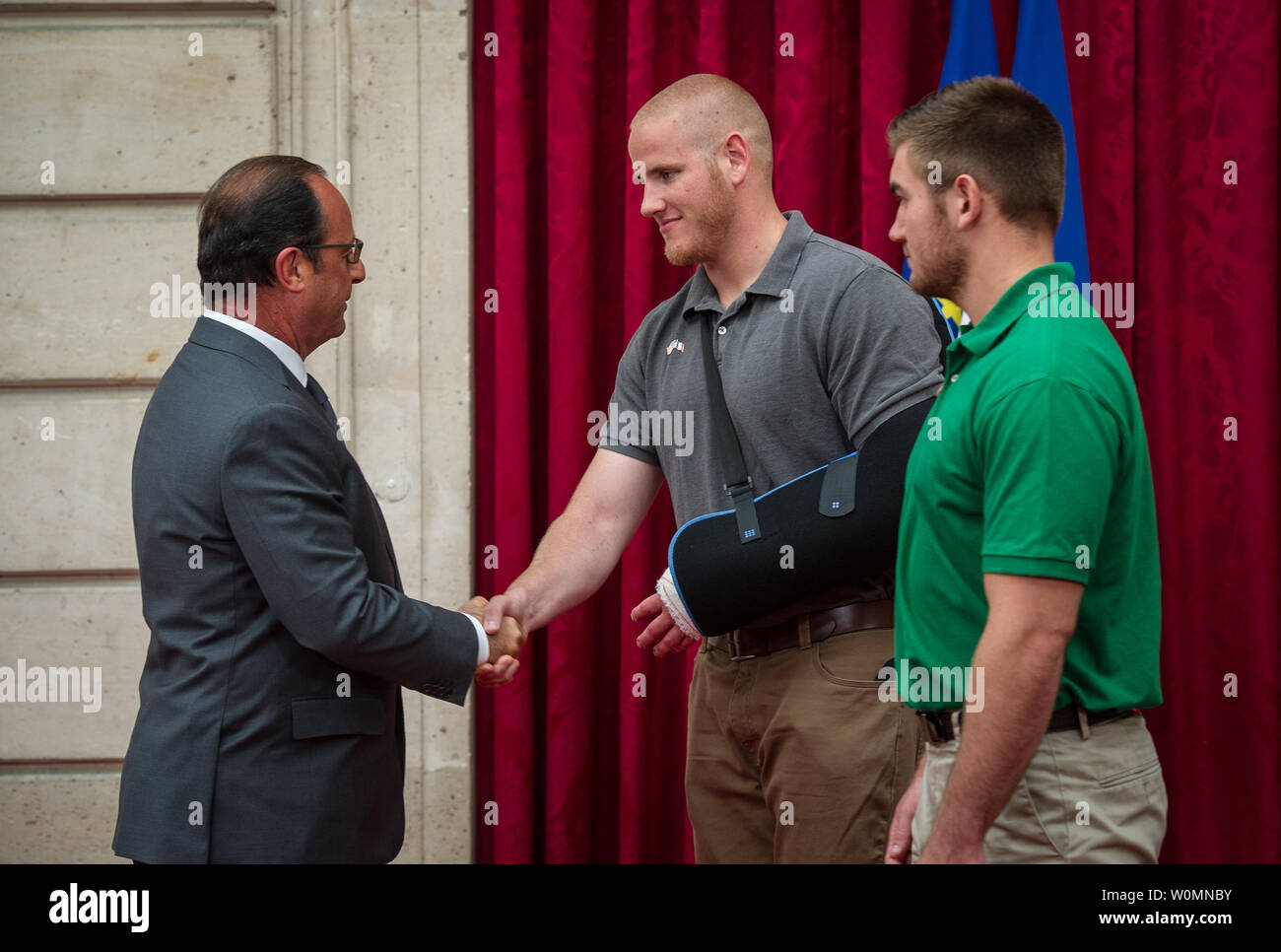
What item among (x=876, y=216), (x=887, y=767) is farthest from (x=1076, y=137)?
(x=887, y=767)

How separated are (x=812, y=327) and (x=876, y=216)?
120 cm

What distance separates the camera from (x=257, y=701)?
187 centimetres

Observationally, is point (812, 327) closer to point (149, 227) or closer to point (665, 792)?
point (665, 792)

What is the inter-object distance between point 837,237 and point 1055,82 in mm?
677

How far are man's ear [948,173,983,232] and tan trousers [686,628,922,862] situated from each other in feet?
2.69

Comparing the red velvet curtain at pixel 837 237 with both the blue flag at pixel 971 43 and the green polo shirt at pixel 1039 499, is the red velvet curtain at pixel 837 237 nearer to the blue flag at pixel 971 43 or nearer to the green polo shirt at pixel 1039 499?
the blue flag at pixel 971 43

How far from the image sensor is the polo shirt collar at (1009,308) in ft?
4.88

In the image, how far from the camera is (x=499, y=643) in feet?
7.88

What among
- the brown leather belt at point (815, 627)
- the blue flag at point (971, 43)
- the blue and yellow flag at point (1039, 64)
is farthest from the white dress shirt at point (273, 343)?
the blue flag at point (971, 43)

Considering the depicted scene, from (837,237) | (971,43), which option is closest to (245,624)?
(837,237)

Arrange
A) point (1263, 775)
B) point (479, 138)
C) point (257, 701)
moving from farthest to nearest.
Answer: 1. point (479, 138)
2. point (1263, 775)
3. point (257, 701)

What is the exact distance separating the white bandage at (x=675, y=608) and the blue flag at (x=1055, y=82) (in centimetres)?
151

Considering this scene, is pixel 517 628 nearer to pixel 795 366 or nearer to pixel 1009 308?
pixel 795 366

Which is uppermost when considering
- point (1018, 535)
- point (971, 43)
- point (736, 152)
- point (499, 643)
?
point (971, 43)
